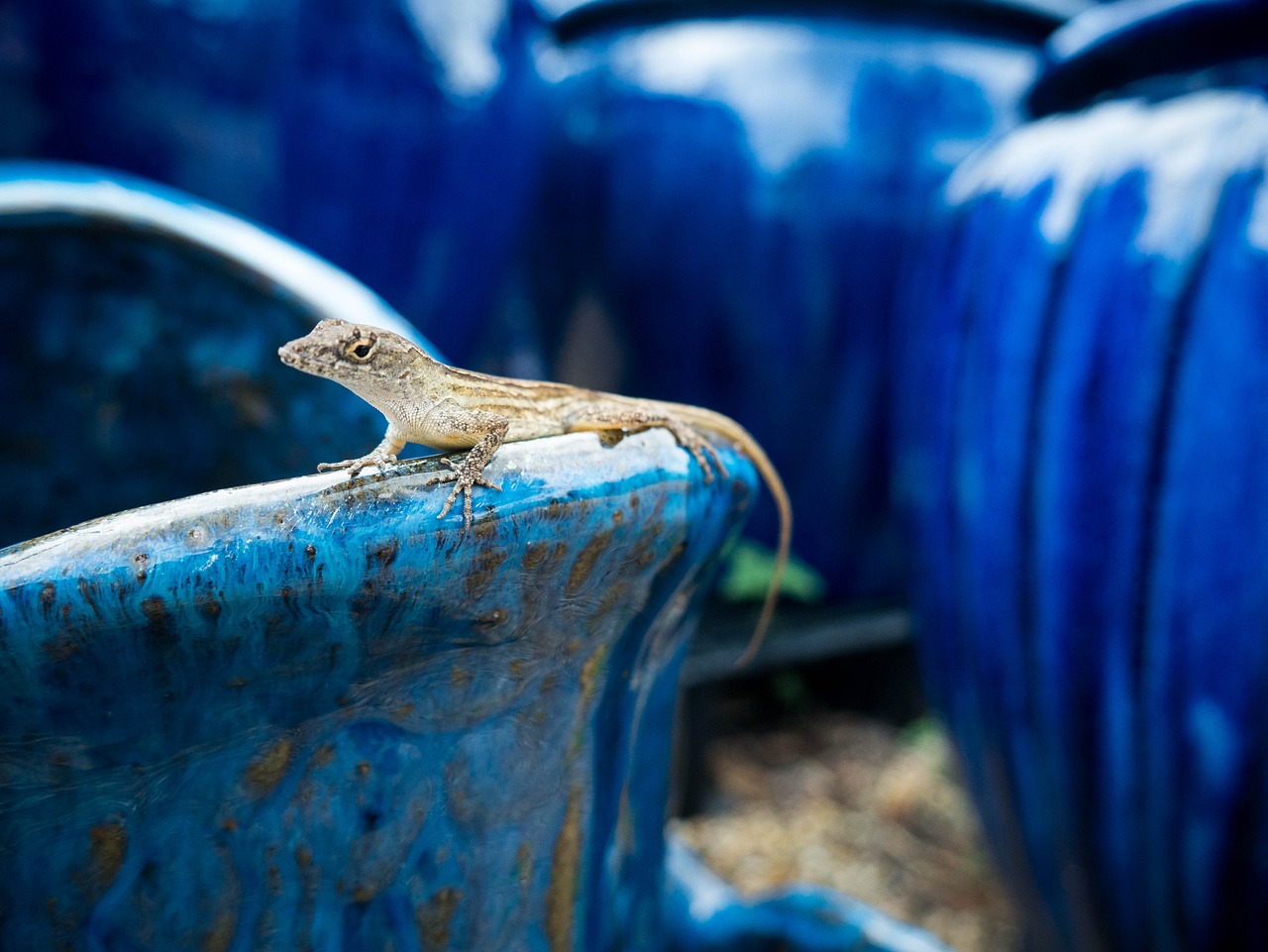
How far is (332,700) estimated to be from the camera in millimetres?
559

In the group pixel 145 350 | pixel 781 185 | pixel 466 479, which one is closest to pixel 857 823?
pixel 781 185

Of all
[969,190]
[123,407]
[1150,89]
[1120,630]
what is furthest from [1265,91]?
[123,407]

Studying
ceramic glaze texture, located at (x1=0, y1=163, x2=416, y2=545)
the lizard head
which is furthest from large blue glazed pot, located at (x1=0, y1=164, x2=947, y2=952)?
ceramic glaze texture, located at (x1=0, y1=163, x2=416, y2=545)

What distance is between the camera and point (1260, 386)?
1.01 metres

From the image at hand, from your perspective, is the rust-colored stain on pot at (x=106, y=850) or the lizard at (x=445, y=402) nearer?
the rust-colored stain on pot at (x=106, y=850)

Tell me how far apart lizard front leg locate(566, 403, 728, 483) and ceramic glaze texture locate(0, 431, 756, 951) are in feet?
0.06

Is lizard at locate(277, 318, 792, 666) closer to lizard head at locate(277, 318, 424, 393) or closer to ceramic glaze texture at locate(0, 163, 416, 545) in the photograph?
lizard head at locate(277, 318, 424, 393)

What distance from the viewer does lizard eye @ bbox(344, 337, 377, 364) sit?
80cm

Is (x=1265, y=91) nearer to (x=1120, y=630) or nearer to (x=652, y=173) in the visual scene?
(x=1120, y=630)

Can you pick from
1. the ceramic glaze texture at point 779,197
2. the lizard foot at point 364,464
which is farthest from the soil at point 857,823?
the lizard foot at point 364,464

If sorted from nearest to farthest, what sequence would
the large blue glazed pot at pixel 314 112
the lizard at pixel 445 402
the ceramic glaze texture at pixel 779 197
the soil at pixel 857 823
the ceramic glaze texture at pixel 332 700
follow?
1. the ceramic glaze texture at pixel 332 700
2. the lizard at pixel 445 402
3. the large blue glazed pot at pixel 314 112
4. the soil at pixel 857 823
5. the ceramic glaze texture at pixel 779 197

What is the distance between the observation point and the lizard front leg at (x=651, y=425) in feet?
2.21

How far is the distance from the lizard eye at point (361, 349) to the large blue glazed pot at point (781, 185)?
4.68ft

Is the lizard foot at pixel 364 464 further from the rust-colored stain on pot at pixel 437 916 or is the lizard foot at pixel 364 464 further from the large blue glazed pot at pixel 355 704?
the rust-colored stain on pot at pixel 437 916
